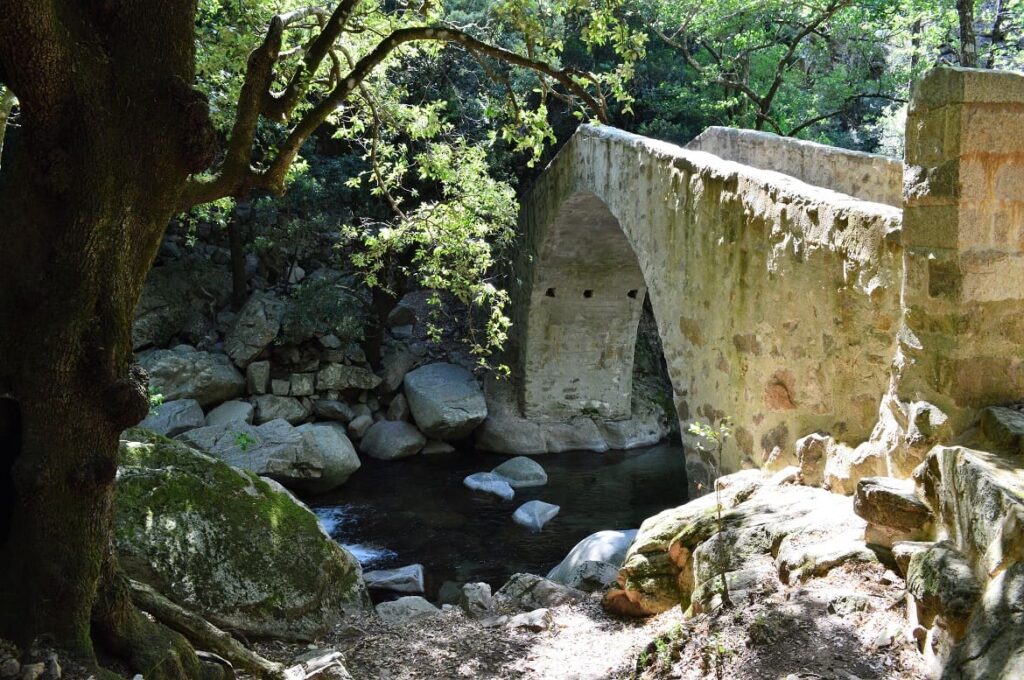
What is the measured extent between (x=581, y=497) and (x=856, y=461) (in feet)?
23.8

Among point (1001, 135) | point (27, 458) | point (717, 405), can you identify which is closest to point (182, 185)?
point (27, 458)

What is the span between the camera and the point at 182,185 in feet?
10.4

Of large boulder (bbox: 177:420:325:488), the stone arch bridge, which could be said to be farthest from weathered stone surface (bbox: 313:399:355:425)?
the stone arch bridge

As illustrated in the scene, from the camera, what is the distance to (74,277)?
2900 mm

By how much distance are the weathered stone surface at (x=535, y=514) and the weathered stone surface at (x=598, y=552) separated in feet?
8.06

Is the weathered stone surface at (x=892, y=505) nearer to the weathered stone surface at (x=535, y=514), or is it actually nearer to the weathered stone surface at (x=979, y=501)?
the weathered stone surface at (x=979, y=501)

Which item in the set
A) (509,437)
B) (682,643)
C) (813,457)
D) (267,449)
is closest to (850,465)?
(813,457)

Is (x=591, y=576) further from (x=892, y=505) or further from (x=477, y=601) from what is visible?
(x=892, y=505)

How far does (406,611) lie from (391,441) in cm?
652

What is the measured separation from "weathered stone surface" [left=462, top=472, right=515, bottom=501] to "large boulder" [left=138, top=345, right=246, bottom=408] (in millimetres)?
3600

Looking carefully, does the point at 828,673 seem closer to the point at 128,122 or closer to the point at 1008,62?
the point at 128,122

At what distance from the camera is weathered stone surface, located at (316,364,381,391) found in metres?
12.6

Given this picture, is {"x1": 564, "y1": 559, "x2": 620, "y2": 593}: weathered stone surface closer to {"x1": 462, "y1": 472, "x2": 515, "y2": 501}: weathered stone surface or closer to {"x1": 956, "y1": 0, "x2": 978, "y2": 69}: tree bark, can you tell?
{"x1": 462, "y1": 472, "x2": 515, "y2": 501}: weathered stone surface

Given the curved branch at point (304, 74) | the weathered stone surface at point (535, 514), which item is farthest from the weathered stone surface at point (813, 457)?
the weathered stone surface at point (535, 514)
